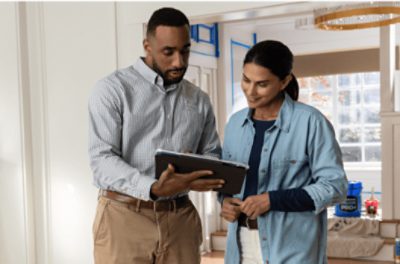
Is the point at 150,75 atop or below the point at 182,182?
atop

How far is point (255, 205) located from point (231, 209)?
0.33 feet

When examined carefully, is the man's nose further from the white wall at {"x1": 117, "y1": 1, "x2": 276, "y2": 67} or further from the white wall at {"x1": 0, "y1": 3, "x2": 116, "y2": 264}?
the white wall at {"x1": 0, "y1": 3, "x2": 116, "y2": 264}

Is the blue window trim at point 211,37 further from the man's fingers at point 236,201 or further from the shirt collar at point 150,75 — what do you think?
the man's fingers at point 236,201

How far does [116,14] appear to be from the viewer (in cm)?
337

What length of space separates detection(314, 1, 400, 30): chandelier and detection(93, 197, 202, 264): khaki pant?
2.43 meters

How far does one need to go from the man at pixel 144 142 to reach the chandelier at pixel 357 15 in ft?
7.14

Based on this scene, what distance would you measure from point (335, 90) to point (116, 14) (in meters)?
6.37

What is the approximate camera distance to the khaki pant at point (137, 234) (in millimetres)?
2068

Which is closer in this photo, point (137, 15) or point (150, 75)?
point (150, 75)

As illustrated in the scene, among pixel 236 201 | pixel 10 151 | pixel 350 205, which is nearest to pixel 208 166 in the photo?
pixel 236 201

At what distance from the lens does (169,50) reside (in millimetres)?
2020

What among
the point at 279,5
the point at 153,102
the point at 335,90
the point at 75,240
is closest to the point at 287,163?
the point at 153,102

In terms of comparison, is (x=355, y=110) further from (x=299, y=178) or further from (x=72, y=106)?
(x=299, y=178)

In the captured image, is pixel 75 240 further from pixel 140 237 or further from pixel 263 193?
pixel 263 193
